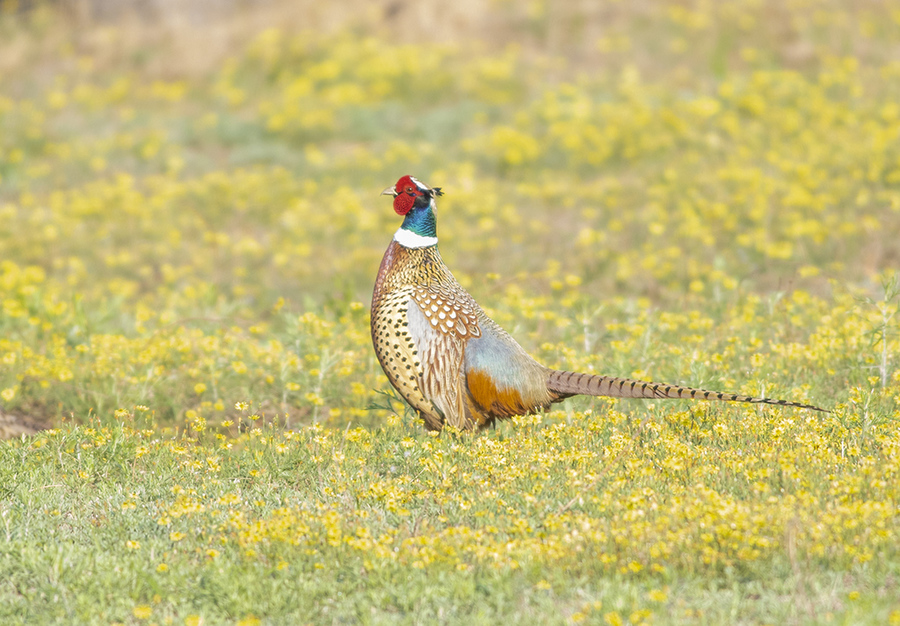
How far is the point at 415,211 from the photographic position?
5.97 metres

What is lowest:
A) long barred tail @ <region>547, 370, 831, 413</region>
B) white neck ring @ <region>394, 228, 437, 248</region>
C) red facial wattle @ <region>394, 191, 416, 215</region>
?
long barred tail @ <region>547, 370, 831, 413</region>

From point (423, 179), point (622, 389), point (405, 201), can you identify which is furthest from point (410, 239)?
point (423, 179)

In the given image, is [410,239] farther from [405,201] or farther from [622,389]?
[622,389]

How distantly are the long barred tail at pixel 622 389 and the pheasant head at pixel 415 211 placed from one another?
42.3 inches

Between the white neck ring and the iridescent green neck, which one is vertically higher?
the iridescent green neck

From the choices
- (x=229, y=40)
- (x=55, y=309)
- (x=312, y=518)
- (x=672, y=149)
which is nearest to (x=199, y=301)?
(x=55, y=309)

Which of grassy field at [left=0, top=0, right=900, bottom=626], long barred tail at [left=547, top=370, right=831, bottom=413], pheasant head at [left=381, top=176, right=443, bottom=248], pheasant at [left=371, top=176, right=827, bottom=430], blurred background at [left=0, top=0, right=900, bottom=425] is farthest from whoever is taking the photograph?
blurred background at [left=0, top=0, right=900, bottom=425]

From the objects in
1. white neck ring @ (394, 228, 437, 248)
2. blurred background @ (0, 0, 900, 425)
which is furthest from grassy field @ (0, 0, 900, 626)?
white neck ring @ (394, 228, 437, 248)

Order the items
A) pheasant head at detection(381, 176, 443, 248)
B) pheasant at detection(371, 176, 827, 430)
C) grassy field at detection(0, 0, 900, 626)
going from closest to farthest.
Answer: grassy field at detection(0, 0, 900, 626), pheasant at detection(371, 176, 827, 430), pheasant head at detection(381, 176, 443, 248)

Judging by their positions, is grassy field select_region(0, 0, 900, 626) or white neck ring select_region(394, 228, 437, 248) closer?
grassy field select_region(0, 0, 900, 626)

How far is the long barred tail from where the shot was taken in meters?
5.27

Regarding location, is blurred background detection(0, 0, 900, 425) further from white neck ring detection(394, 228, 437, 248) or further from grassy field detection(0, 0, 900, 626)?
white neck ring detection(394, 228, 437, 248)

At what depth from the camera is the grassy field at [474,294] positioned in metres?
4.27

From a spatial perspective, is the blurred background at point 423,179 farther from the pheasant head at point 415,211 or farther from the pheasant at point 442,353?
the pheasant head at point 415,211
